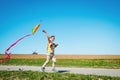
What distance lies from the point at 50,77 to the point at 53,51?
9.52 ft

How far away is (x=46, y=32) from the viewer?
1270 centimetres

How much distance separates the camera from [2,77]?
10688 mm

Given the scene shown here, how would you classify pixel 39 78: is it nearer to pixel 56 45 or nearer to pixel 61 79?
pixel 61 79

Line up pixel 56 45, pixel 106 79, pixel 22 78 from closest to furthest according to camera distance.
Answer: pixel 106 79, pixel 22 78, pixel 56 45

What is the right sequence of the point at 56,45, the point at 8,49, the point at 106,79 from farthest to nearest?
the point at 8,49 → the point at 56,45 → the point at 106,79

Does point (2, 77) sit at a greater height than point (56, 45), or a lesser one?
lesser

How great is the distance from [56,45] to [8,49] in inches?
205

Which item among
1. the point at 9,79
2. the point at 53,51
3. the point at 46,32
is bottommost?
the point at 9,79

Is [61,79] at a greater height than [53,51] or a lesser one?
lesser

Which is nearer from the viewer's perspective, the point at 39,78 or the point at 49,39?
the point at 39,78

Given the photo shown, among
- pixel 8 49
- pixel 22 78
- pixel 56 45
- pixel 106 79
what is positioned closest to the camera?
pixel 106 79

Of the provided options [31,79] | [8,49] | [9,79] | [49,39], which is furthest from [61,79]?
[8,49]

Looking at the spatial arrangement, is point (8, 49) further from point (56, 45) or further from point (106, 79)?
point (106, 79)

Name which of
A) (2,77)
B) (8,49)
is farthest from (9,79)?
(8,49)
